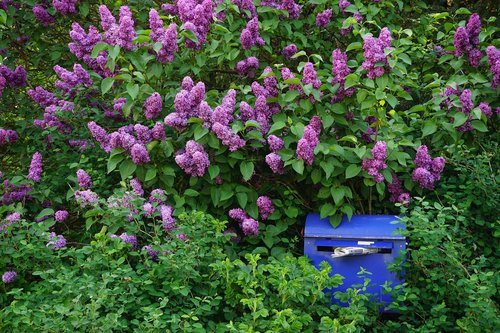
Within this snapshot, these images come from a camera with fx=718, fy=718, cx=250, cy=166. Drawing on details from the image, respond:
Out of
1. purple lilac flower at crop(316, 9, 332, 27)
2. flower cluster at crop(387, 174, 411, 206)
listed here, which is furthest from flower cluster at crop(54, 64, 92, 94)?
flower cluster at crop(387, 174, 411, 206)

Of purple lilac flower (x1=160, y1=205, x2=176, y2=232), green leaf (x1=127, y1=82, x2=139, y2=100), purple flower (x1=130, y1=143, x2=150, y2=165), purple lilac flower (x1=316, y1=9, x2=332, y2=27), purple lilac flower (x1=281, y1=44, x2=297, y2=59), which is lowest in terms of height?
purple lilac flower (x1=160, y1=205, x2=176, y2=232)

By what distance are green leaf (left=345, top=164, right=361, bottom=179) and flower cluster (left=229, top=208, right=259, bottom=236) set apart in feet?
1.89

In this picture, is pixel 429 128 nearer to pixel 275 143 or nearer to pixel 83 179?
pixel 275 143

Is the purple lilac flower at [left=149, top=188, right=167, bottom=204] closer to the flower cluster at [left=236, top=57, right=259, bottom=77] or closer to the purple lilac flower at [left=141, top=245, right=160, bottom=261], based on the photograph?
the purple lilac flower at [left=141, top=245, right=160, bottom=261]

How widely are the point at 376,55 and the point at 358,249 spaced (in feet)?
3.49

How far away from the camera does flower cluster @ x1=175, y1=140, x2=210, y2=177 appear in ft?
12.9

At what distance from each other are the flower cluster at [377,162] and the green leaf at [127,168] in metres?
1.29

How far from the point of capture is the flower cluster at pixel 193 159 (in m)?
3.92

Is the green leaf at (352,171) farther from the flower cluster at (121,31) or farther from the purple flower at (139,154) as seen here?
the flower cluster at (121,31)

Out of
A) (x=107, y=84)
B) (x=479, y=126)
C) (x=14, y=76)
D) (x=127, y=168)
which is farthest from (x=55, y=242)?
(x=479, y=126)

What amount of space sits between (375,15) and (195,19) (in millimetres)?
1491

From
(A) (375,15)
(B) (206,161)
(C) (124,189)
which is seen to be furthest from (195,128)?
(A) (375,15)

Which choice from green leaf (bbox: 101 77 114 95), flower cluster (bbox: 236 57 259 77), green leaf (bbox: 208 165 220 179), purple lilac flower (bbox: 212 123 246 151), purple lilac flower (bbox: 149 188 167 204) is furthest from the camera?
flower cluster (bbox: 236 57 259 77)

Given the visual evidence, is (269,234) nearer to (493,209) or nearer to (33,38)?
(493,209)
